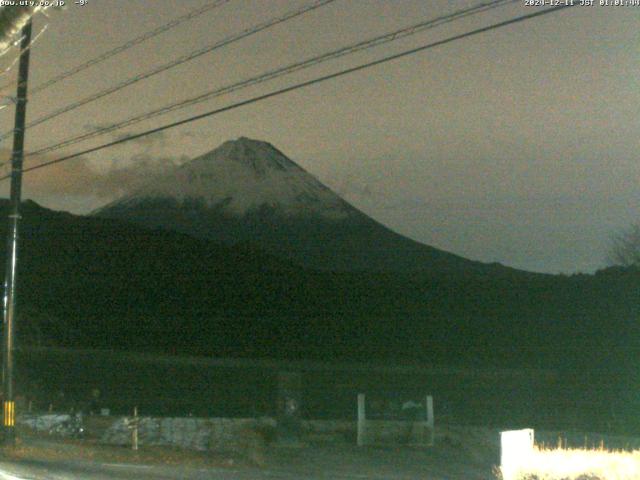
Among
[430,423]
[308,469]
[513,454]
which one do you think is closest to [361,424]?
[430,423]

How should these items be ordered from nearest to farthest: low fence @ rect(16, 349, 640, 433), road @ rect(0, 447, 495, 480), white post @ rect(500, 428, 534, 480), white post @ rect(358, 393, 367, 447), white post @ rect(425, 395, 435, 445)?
white post @ rect(500, 428, 534, 480), road @ rect(0, 447, 495, 480), white post @ rect(425, 395, 435, 445), white post @ rect(358, 393, 367, 447), low fence @ rect(16, 349, 640, 433)

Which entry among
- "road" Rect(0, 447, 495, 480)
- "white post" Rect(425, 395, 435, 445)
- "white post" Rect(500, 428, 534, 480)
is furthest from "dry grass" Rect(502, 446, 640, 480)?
"white post" Rect(425, 395, 435, 445)

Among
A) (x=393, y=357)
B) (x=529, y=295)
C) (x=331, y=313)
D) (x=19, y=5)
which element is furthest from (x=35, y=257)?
(x=19, y=5)

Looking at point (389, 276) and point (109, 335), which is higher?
point (389, 276)

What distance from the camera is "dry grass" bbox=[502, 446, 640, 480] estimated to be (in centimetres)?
1270

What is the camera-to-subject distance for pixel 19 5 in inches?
447

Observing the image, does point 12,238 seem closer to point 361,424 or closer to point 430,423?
point 361,424

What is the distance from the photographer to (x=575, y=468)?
Result: 13.3 m

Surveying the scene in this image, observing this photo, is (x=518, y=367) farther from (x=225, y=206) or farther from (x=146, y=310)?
(x=225, y=206)

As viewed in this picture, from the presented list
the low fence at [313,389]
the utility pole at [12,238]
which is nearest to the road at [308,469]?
the utility pole at [12,238]

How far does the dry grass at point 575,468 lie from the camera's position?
→ 12.7 m

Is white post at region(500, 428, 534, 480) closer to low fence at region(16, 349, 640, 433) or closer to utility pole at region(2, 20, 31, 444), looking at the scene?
utility pole at region(2, 20, 31, 444)

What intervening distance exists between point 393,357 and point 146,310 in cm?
2279

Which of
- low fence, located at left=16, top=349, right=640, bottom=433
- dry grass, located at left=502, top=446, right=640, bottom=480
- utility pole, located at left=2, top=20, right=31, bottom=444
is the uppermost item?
utility pole, located at left=2, top=20, right=31, bottom=444
